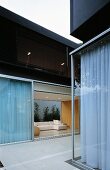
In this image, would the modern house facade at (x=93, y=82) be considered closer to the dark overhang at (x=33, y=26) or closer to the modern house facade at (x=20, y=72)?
the modern house facade at (x=20, y=72)

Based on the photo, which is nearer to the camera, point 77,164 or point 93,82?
point 93,82

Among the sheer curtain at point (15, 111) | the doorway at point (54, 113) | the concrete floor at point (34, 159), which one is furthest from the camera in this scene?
the doorway at point (54, 113)

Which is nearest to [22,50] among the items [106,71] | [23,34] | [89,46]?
[23,34]

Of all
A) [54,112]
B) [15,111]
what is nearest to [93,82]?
[15,111]

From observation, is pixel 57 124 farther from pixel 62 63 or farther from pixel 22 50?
pixel 22 50

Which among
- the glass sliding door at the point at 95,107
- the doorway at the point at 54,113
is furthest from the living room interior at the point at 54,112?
the glass sliding door at the point at 95,107

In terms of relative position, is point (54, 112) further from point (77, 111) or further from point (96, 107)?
point (96, 107)

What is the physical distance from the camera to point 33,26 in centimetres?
812

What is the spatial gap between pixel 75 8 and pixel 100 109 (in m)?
2.34

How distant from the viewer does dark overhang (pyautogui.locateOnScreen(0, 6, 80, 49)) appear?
7.15 metres

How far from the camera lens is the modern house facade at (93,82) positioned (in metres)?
3.74

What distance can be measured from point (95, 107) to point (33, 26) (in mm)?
5314

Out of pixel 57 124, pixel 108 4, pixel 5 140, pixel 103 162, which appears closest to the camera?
pixel 108 4

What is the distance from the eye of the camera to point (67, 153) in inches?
214
